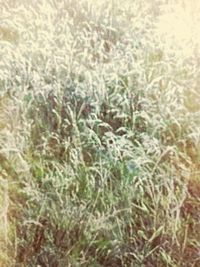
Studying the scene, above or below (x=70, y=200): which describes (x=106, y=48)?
above

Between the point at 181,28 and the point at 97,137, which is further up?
the point at 181,28

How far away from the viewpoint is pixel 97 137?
1287 mm

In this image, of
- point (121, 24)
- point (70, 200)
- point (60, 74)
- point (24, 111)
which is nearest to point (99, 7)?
point (121, 24)

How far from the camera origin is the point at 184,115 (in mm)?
1265

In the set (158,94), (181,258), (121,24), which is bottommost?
(181,258)

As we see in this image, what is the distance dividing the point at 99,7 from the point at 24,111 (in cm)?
28

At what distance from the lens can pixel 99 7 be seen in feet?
4.29

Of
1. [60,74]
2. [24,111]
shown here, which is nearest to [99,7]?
[60,74]

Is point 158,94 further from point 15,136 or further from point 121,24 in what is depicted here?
point 15,136

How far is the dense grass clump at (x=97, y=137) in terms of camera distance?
4.15 feet

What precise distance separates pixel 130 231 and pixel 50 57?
412 millimetres

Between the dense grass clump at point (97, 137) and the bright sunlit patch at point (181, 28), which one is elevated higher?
the bright sunlit patch at point (181, 28)

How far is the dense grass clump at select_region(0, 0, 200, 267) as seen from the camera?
4.15 ft

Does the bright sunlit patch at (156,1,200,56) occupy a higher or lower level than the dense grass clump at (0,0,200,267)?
higher
